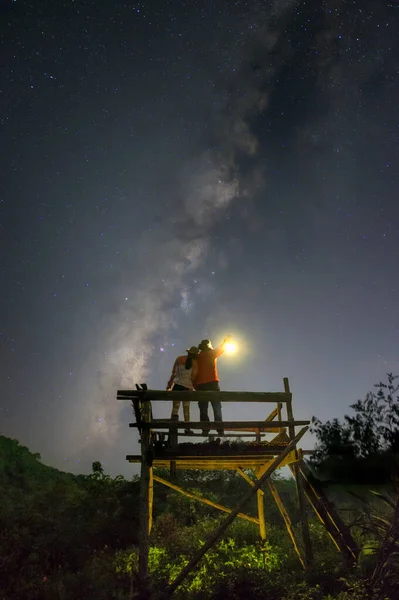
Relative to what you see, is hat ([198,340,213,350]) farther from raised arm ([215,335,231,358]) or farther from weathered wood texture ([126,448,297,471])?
weathered wood texture ([126,448,297,471])

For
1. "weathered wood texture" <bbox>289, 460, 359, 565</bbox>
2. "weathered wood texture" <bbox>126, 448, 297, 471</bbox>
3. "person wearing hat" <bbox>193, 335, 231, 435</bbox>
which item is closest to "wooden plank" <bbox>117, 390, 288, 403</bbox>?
"weathered wood texture" <bbox>126, 448, 297, 471</bbox>

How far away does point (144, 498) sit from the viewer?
7.61m

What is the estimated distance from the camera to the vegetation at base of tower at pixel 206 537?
4117mm

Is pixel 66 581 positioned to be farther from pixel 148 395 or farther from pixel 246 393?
pixel 246 393

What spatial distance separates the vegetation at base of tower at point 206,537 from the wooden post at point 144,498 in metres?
0.64

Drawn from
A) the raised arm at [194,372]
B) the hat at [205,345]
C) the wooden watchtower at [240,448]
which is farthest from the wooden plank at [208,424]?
the hat at [205,345]

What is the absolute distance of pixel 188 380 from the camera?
10.1 m

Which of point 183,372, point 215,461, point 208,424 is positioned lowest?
point 215,461

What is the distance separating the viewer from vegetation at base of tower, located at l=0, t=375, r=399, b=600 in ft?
13.5

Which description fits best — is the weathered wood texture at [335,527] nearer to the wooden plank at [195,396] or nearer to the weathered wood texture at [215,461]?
the weathered wood texture at [215,461]

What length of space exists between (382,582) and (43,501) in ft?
54.7

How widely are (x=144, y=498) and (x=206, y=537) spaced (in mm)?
6988

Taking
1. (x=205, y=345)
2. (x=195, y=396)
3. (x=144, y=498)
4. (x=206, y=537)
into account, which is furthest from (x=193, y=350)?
(x=206, y=537)

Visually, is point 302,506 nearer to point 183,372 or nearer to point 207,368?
point 207,368
